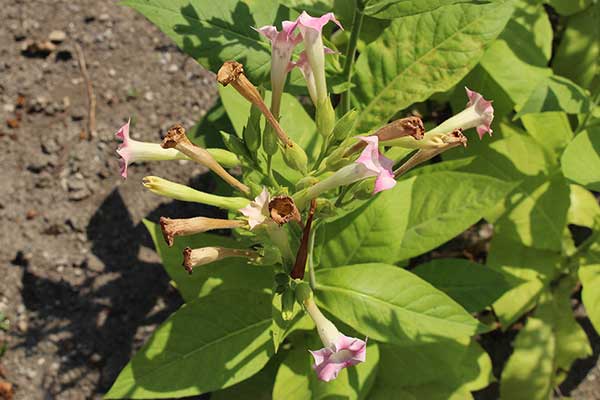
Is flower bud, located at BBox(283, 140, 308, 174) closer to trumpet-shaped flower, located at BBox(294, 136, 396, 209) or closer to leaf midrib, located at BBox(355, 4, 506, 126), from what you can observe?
trumpet-shaped flower, located at BBox(294, 136, 396, 209)

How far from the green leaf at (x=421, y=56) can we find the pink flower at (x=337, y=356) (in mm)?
700

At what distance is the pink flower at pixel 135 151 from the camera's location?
3.97 ft

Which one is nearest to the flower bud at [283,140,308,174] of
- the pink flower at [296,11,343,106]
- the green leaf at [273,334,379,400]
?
the pink flower at [296,11,343,106]

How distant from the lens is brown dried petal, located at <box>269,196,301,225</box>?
1.08m

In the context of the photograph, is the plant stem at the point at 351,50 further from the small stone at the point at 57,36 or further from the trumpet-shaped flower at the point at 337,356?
the small stone at the point at 57,36

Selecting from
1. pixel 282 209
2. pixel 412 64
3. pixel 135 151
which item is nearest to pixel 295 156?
pixel 282 209

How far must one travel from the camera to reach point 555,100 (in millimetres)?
1774

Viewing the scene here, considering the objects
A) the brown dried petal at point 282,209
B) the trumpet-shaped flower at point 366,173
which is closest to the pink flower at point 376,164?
the trumpet-shaped flower at point 366,173

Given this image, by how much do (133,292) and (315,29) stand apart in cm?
155

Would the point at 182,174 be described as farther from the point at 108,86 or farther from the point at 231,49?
the point at 231,49

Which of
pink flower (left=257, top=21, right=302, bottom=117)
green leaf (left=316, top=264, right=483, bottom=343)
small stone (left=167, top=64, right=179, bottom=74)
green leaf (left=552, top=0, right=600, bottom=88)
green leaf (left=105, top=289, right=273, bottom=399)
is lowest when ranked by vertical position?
green leaf (left=105, top=289, right=273, bottom=399)

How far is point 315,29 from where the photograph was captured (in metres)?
1.20

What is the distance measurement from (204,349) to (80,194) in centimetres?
114

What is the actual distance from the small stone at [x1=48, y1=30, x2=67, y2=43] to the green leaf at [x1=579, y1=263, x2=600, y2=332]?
2268 mm
